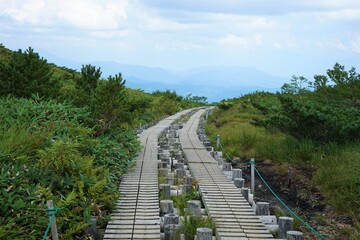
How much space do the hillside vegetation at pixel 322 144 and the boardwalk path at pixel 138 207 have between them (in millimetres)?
3237

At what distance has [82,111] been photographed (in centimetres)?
1080

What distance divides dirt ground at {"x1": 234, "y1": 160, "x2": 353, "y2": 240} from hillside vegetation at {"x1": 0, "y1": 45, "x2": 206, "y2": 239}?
133 inches

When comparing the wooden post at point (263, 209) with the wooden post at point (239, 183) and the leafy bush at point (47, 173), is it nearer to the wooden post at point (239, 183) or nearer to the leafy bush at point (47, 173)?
the wooden post at point (239, 183)

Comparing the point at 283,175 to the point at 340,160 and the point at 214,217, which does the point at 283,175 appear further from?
the point at 214,217

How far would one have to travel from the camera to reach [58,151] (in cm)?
717

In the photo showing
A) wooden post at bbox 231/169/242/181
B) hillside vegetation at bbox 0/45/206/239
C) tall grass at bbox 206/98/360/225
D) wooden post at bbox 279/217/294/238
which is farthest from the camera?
wooden post at bbox 231/169/242/181

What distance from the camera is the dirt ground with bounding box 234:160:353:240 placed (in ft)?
27.5

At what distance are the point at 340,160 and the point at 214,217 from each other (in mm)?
5085

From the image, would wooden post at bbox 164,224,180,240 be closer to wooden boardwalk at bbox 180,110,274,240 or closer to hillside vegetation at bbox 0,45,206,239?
wooden boardwalk at bbox 180,110,274,240

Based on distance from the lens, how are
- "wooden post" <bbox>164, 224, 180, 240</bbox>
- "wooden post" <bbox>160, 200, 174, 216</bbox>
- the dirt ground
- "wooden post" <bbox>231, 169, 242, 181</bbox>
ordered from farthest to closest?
"wooden post" <bbox>231, 169, 242, 181</bbox> < the dirt ground < "wooden post" <bbox>160, 200, 174, 216</bbox> < "wooden post" <bbox>164, 224, 180, 240</bbox>

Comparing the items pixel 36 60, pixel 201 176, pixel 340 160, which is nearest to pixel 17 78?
pixel 36 60

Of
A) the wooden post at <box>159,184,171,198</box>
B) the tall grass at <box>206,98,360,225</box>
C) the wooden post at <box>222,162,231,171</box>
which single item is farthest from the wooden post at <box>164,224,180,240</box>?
the wooden post at <box>222,162,231,171</box>

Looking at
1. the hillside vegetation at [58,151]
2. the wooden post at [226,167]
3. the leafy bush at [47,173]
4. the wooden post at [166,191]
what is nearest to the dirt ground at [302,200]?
the wooden post at [226,167]

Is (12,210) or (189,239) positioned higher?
(12,210)
